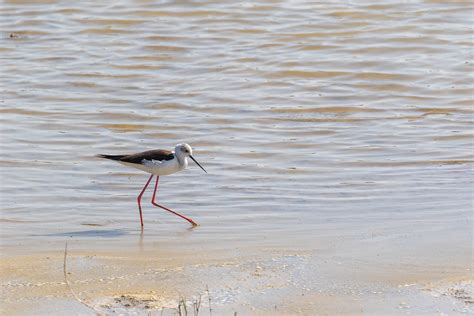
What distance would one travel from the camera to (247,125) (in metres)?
10.6

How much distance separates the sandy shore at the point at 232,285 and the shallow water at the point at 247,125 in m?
0.21

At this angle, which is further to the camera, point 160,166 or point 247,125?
point 247,125

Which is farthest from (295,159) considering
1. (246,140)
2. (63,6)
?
(63,6)

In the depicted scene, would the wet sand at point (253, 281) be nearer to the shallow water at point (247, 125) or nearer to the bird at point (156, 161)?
the shallow water at point (247, 125)

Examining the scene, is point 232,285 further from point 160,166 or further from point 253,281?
point 160,166

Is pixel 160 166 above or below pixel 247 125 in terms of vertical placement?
above

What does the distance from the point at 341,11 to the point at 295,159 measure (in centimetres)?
621

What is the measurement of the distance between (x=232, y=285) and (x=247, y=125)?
4.86 m

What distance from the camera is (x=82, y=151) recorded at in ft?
31.4

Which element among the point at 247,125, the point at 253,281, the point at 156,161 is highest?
the point at 156,161

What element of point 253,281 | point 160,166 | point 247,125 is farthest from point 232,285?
point 247,125

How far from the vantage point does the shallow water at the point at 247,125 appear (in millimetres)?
7207

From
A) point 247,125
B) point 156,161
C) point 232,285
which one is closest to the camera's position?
point 232,285

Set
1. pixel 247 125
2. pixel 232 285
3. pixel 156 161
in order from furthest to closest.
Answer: pixel 247 125 < pixel 156 161 < pixel 232 285
